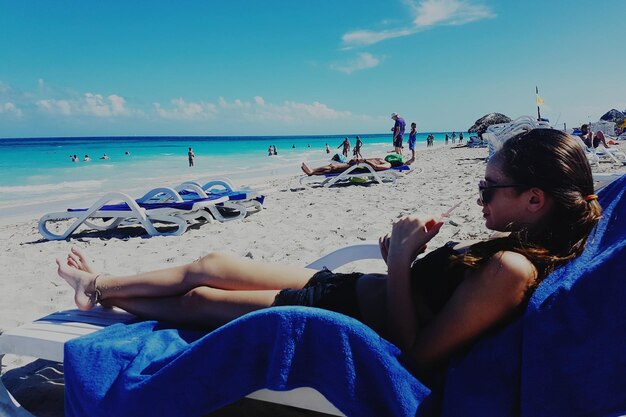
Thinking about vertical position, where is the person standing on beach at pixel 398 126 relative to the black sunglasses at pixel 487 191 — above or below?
above

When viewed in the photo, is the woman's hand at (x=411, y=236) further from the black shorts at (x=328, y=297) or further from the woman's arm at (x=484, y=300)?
the black shorts at (x=328, y=297)

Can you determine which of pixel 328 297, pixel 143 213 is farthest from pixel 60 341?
pixel 143 213

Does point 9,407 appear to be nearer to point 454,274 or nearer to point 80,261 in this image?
point 80,261

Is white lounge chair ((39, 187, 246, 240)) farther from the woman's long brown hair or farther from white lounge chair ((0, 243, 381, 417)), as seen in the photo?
the woman's long brown hair

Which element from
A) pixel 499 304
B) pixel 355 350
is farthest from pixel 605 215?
pixel 355 350

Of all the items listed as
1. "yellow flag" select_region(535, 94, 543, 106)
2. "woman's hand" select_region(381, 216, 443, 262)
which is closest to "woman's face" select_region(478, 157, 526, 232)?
"woman's hand" select_region(381, 216, 443, 262)

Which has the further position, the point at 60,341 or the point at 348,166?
the point at 348,166

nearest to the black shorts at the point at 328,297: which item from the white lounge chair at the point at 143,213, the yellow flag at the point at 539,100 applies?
the white lounge chair at the point at 143,213

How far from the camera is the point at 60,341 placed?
188 cm

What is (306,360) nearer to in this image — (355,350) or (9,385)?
(355,350)

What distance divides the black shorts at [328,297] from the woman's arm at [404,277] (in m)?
0.22

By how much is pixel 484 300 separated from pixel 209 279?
1.08m

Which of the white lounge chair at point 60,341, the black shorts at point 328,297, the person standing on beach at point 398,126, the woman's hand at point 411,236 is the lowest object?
the white lounge chair at point 60,341

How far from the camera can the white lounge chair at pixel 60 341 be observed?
1.54 metres
